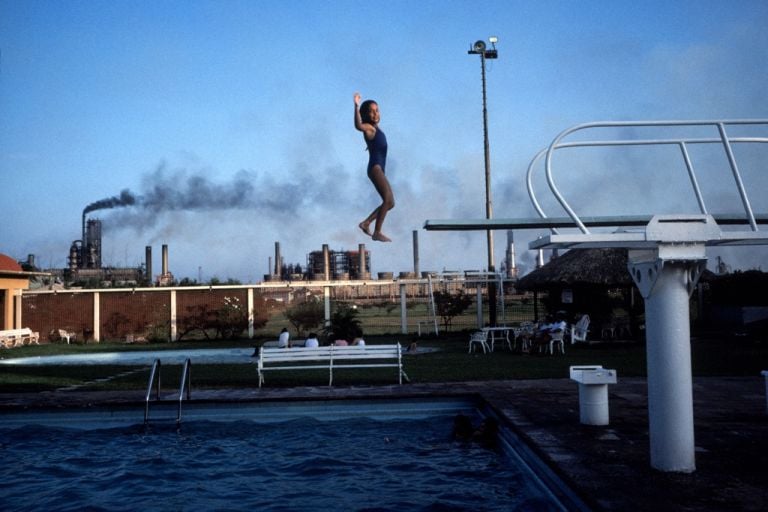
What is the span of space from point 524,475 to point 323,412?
3648 millimetres

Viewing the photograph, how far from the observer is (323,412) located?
8516mm

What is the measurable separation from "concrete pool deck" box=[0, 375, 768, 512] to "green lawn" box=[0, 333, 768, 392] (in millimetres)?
884

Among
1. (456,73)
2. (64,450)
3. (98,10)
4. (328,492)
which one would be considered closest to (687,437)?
(328,492)

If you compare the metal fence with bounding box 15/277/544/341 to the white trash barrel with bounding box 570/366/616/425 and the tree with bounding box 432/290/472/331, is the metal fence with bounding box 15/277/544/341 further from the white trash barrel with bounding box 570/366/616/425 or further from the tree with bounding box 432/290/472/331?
the white trash barrel with bounding box 570/366/616/425

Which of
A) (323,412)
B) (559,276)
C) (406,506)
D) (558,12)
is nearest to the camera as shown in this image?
(406,506)

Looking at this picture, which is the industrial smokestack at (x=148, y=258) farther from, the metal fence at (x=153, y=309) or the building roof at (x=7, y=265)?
the metal fence at (x=153, y=309)

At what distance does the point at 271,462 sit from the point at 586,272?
13.9m

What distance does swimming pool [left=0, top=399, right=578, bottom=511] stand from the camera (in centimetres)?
549

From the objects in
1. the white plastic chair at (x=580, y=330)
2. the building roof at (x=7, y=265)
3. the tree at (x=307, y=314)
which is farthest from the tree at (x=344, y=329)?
the building roof at (x=7, y=265)

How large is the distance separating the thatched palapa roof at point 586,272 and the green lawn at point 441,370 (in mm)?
2387

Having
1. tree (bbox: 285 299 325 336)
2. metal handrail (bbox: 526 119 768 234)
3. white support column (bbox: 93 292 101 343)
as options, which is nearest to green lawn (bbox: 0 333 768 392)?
metal handrail (bbox: 526 119 768 234)

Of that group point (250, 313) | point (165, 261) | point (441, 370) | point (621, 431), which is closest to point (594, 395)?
point (621, 431)

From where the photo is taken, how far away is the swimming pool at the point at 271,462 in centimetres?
549

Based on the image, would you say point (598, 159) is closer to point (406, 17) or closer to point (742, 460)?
point (742, 460)
